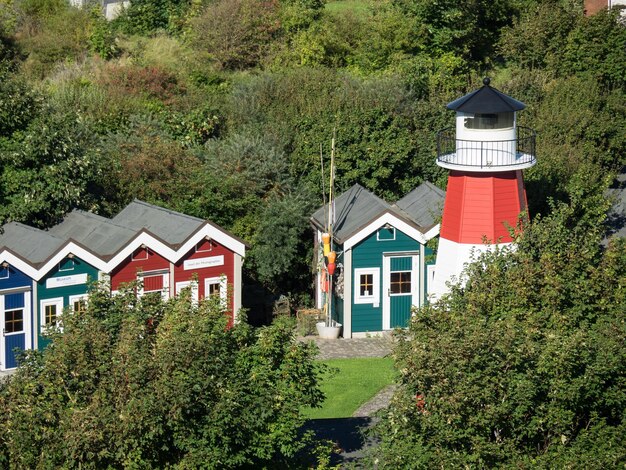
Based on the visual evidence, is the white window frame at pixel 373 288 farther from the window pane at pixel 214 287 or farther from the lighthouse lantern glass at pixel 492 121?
the lighthouse lantern glass at pixel 492 121

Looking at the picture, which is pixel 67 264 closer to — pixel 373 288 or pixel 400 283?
pixel 373 288

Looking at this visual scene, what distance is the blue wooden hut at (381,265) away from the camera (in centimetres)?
2905

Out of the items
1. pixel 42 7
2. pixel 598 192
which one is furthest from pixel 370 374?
pixel 42 7

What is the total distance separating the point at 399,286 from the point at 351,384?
4.20 meters

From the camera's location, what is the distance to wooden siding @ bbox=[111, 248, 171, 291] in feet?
89.4

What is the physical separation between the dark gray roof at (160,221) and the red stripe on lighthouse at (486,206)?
6.01 metres

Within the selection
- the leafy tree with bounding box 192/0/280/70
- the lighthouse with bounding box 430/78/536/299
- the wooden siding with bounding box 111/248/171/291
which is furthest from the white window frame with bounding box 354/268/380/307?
the leafy tree with bounding box 192/0/280/70

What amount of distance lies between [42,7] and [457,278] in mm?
26829

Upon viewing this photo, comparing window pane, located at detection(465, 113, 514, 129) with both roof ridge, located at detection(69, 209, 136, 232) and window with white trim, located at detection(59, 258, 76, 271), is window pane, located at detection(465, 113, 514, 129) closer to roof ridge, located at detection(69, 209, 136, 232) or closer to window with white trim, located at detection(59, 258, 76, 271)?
roof ridge, located at detection(69, 209, 136, 232)

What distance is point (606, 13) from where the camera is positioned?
41969 millimetres

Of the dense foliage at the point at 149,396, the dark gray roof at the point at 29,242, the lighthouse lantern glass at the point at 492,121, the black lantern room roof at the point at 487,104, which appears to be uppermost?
the black lantern room roof at the point at 487,104

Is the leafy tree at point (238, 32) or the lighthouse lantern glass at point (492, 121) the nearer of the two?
the lighthouse lantern glass at point (492, 121)

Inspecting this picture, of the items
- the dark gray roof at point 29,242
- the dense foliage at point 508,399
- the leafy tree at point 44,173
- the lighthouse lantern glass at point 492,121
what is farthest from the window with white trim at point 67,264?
the dense foliage at point 508,399

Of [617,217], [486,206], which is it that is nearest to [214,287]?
[486,206]
